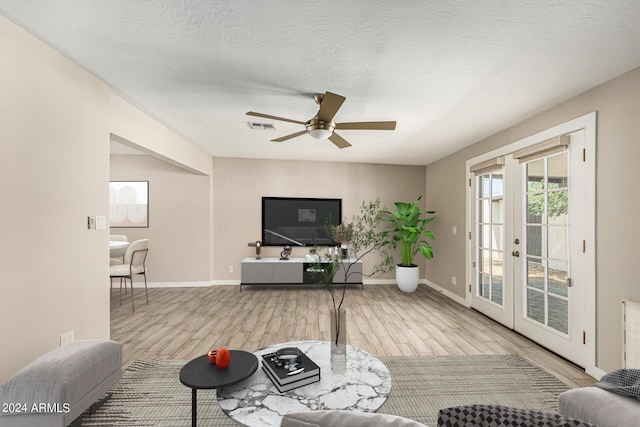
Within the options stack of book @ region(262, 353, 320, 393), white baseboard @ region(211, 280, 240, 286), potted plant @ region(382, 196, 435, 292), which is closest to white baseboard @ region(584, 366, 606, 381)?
stack of book @ region(262, 353, 320, 393)

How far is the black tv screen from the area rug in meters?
3.20

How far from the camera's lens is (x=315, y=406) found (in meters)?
1.32

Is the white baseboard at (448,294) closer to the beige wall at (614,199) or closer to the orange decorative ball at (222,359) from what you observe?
the beige wall at (614,199)

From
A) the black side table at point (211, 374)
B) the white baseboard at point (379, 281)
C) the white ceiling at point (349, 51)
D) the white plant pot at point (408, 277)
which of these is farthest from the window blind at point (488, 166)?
the black side table at point (211, 374)

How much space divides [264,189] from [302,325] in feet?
9.72

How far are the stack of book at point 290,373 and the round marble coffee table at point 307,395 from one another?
0.02 metres

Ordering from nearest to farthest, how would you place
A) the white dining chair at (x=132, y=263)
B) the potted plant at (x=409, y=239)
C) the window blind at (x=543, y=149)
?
the window blind at (x=543, y=149) → the white dining chair at (x=132, y=263) → the potted plant at (x=409, y=239)

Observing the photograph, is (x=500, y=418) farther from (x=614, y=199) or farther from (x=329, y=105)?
(x=614, y=199)

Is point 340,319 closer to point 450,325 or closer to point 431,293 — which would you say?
point 450,325

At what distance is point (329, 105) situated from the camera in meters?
2.19

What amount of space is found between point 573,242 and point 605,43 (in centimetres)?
165

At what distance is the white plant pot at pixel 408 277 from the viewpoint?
16.6 feet

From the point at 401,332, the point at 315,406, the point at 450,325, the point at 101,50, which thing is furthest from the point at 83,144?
the point at 450,325

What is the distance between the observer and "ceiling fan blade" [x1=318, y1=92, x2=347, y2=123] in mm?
2029
